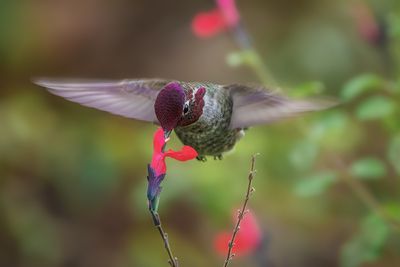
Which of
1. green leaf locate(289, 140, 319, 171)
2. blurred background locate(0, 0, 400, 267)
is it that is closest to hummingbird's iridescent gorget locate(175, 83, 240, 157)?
blurred background locate(0, 0, 400, 267)

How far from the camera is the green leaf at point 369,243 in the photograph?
2.20 meters

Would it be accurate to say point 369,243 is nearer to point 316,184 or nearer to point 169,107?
point 316,184

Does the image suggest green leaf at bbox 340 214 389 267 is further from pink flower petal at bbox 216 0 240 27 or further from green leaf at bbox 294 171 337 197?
pink flower petal at bbox 216 0 240 27

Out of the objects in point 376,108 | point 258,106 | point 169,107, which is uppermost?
point 376,108

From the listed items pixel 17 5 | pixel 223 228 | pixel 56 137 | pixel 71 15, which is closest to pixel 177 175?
pixel 223 228

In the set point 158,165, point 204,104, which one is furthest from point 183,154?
point 204,104

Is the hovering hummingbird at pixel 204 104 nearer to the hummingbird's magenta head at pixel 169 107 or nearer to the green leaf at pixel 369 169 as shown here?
the hummingbird's magenta head at pixel 169 107

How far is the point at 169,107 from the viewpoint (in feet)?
4.32

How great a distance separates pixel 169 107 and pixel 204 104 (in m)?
0.25

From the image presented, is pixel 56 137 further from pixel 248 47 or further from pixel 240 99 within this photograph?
pixel 240 99

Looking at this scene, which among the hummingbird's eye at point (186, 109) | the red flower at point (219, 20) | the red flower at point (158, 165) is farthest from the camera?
the red flower at point (219, 20)

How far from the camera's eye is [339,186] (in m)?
3.82

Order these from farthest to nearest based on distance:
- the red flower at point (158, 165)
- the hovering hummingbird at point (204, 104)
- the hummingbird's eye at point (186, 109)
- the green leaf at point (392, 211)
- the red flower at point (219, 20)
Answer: the red flower at point (219, 20) < the green leaf at point (392, 211) < the hovering hummingbird at point (204, 104) < the hummingbird's eye at point (186, 109) < the red flower at point (158, 165)

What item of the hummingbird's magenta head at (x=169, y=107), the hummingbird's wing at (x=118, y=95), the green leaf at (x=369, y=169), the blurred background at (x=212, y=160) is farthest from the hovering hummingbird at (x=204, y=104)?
the green leaf at (x=369, y=169)
